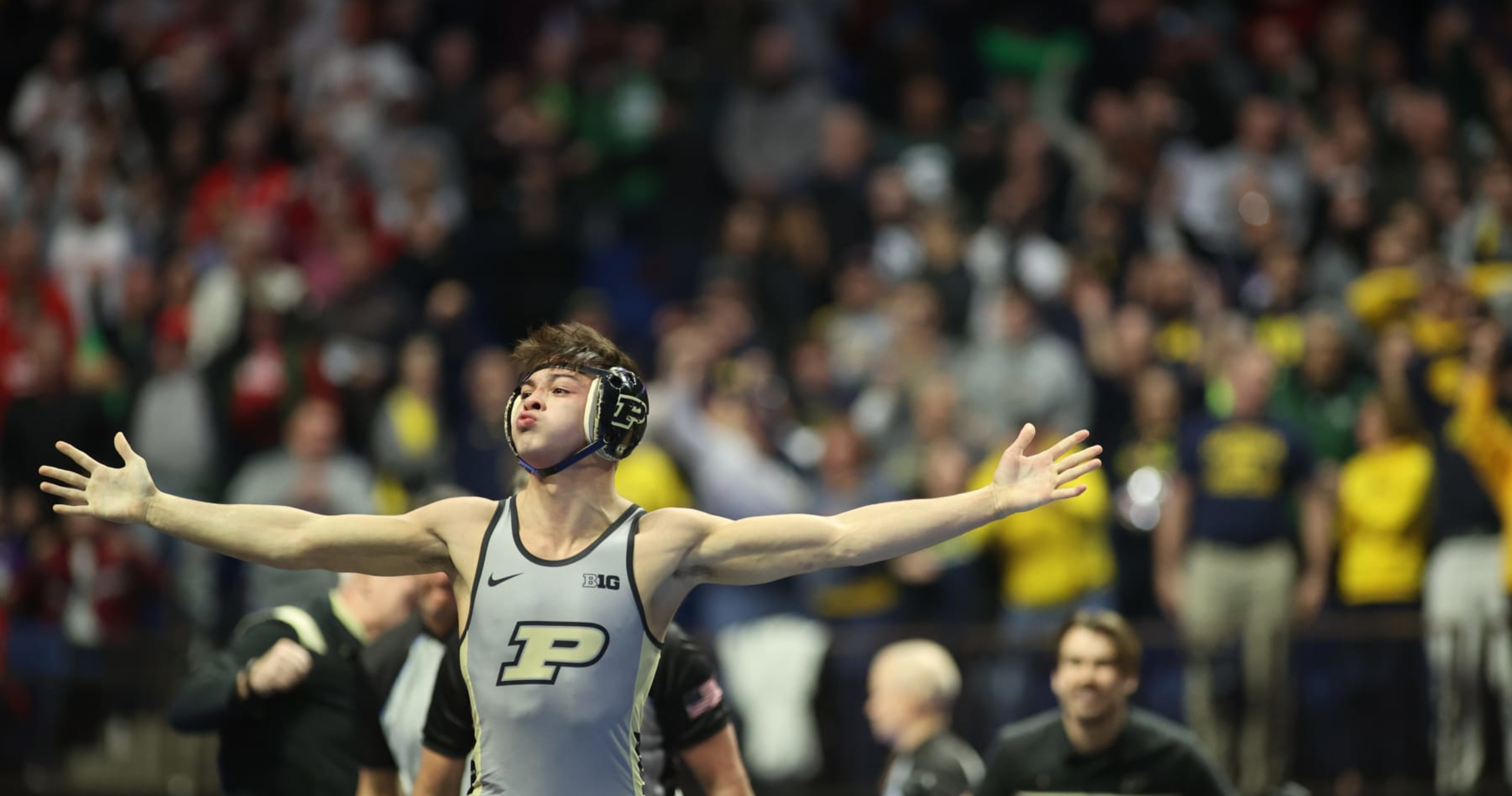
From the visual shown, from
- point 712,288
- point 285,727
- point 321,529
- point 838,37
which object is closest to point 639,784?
point 321,529

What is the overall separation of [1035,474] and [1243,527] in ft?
22.6

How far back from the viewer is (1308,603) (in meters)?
12.2

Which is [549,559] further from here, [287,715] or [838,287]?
[838,287]

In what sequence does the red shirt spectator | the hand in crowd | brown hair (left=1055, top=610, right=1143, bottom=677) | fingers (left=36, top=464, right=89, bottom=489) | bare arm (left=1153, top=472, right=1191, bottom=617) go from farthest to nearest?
the red shirt spectator
bare arm (left=1153, top=472, right=1191, bottom=617)
brown hair (left=1055, top=610, right=1143, bottom=677)
the hand in crowd
fingers (left=36, top=464, right=89, bottom=489)

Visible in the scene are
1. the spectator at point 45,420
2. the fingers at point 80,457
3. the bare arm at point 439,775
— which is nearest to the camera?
the fingers at point 80,457

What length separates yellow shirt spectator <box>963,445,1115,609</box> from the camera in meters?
12.4

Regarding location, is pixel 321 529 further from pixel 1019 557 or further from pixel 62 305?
pixel 62 305

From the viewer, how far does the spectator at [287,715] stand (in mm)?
7184

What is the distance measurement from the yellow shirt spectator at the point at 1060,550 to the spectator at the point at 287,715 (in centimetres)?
587

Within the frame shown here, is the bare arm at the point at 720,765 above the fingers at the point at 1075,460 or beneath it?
beneath

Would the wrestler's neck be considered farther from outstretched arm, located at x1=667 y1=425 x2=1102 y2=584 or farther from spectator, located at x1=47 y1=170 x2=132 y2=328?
spectator, located at x1=47 y1=170 x2=132 y2=328

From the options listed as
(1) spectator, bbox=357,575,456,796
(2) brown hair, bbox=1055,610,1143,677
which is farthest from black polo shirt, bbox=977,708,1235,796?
(1) spectator, bbox=357,575,456,796

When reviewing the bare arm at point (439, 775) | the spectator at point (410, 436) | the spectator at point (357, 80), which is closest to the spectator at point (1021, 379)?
the spectator at point (410, 436)

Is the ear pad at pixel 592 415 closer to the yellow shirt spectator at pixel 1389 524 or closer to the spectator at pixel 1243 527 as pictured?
the spectator at pixel 1243 527
